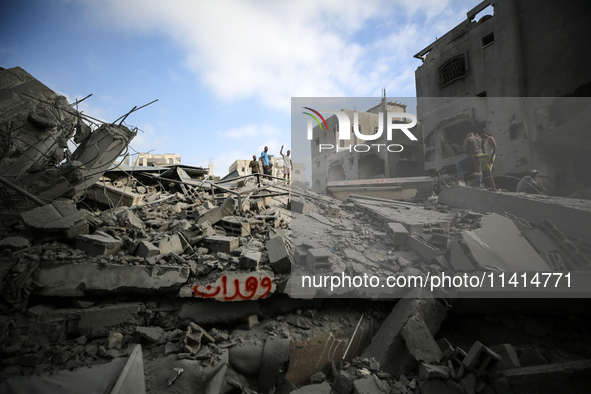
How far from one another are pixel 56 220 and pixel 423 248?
4.89 metres

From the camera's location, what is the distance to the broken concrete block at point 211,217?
4.21 meters

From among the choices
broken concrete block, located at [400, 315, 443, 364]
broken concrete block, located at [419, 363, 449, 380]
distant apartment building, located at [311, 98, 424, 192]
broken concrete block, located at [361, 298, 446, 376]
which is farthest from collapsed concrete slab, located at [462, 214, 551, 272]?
distant apartment building, located at [311, 98, 424, 192]

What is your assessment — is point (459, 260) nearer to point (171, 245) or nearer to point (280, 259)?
point (280, 259)

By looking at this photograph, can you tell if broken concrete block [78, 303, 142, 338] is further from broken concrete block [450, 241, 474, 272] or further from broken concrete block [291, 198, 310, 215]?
broken concrete block [450, 241, 474, 272]

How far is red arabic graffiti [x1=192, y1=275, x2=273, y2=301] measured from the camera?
9.78ft

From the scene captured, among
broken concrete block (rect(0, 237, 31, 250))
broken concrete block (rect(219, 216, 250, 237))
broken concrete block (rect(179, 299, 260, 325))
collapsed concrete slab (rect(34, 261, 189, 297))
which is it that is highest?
broken concrete block (rect(219, 216, 250, 237))

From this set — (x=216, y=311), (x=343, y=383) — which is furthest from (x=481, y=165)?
(x=216, y=311)

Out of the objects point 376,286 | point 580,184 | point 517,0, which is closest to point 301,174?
point 517,0

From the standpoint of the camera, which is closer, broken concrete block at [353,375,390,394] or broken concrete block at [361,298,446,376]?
broken concrete block at [353,375,390,394]

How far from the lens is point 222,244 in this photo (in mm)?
3576

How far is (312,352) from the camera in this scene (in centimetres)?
292

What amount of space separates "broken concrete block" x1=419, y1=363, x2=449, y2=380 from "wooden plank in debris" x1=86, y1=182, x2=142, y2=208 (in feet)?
16.9

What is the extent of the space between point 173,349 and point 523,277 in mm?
4120

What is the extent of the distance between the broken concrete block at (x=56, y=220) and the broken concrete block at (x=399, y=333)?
403 cm
